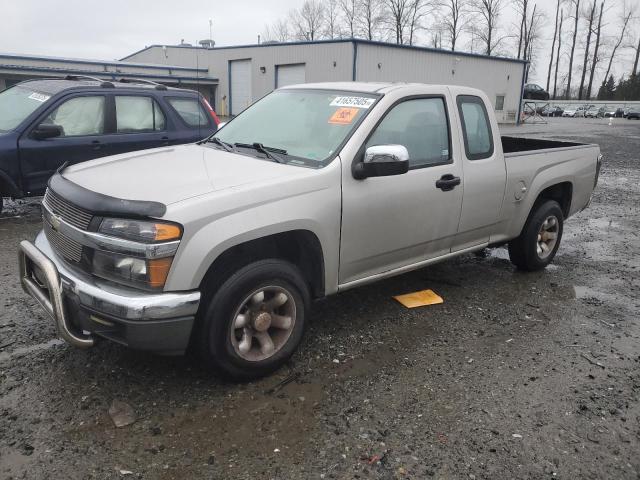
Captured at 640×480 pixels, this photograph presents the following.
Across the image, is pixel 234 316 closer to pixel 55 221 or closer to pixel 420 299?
pixel 55 221

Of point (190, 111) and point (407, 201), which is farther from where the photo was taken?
point (190, 111)

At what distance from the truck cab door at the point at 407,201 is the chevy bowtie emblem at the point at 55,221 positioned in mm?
1730

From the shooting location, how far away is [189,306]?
2.82 m

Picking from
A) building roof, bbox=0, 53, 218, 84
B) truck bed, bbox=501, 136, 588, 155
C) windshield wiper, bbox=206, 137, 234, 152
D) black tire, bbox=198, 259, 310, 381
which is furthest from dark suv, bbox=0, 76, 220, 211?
building roof, bbox=0, 53, 218, 84

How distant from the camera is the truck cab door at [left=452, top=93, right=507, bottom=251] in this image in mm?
4426

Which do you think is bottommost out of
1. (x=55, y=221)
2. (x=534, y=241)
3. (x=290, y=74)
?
(x=534, y=241)

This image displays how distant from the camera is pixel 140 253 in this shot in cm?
273

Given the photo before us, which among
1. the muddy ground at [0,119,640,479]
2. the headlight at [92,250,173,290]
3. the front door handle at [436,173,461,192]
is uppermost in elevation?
the front door handle at [436,173,461,192]

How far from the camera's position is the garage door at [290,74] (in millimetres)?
29345

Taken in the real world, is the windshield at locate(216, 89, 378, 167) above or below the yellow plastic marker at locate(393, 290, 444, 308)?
above

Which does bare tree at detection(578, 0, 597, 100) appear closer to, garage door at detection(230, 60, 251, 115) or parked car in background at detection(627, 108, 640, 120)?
parked car in background at detection(627, 108, 640, 120)

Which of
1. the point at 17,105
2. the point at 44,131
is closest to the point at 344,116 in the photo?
the point at 44,131

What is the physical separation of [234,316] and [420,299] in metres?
2.21

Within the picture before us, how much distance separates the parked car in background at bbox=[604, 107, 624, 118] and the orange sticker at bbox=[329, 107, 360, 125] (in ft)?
207
